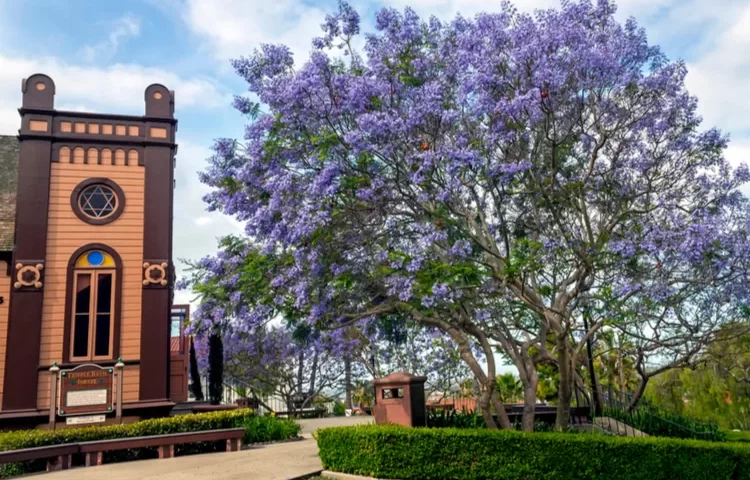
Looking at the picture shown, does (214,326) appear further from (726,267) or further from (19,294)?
(726,267)

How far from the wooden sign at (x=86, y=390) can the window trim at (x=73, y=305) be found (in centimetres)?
121

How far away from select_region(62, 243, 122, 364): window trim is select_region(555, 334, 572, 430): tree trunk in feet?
33.4

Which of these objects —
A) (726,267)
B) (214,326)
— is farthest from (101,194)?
(726,267)

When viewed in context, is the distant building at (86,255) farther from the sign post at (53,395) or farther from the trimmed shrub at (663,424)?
the trimmed shrub at (663,424)

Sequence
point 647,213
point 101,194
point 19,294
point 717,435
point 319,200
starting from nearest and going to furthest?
1. point 319,200
2. point 647,213
3. point 717,435
4. point 19,294
5. point 101,194

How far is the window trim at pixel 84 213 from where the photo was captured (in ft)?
52.5

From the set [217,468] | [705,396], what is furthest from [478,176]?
[705,396]

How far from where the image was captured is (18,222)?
15562 millimetres

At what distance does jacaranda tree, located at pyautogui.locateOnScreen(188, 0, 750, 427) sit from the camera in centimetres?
1092

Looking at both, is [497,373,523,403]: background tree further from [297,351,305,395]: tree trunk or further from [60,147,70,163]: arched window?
[60,147,70,163]: arched window

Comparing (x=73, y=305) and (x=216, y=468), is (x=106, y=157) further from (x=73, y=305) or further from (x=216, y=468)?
(x=216, y=468)

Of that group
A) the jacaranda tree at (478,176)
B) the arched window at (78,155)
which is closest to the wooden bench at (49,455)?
the jacaranda tree at (478,176)

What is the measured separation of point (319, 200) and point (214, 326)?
490cm

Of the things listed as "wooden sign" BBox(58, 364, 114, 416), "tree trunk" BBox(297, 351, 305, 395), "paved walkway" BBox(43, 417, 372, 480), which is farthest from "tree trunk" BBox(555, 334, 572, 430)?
"tree trunk" BBox(297, 351, 305, 395)
